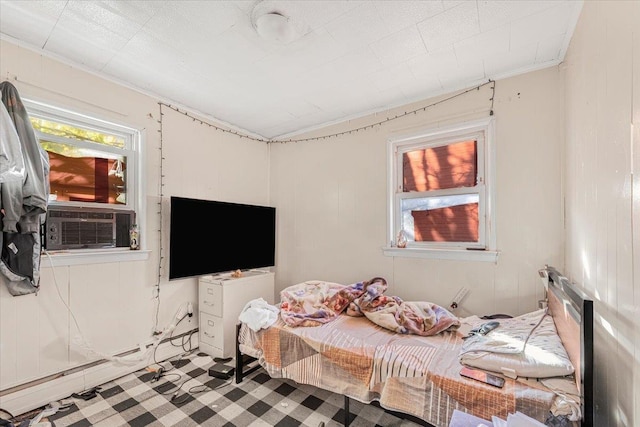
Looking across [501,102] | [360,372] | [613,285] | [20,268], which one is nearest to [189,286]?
[20,268]

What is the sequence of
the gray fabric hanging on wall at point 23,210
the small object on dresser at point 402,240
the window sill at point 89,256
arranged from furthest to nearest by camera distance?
the small object on dresser at point 402,240
the window sill at point 89,256
the gray fabric hanging on wall at point 23,210

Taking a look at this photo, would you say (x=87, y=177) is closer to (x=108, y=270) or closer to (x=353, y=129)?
(x=108, y=270)

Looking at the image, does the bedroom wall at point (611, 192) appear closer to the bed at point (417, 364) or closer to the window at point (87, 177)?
the bed at point (417, 364)

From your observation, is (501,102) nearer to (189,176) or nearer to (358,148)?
(358,148)

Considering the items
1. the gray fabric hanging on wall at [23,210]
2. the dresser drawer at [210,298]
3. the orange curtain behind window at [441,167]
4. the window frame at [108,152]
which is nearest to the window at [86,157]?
the window frame at [108,152]

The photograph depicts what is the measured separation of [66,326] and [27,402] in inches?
19.1

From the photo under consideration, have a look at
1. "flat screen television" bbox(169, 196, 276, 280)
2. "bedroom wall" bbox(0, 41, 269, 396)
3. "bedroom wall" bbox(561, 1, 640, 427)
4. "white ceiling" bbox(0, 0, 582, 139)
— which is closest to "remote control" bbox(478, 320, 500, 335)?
"bedroom wall" bbox(561, 1, 640, 427)

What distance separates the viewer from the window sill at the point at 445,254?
237 cm

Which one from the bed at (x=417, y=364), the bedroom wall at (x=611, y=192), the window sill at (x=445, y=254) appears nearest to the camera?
the bedroom wall at (x=611, y=192)

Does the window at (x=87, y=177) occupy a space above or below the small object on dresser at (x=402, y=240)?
above

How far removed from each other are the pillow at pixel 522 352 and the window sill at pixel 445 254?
650mm

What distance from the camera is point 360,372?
1721mm

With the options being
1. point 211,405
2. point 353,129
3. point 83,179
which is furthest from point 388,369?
point 83,179

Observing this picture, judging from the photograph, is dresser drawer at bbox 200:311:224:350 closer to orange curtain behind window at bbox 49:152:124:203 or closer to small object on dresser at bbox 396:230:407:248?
orange curtain behind window at bbox 49:152:124:203
